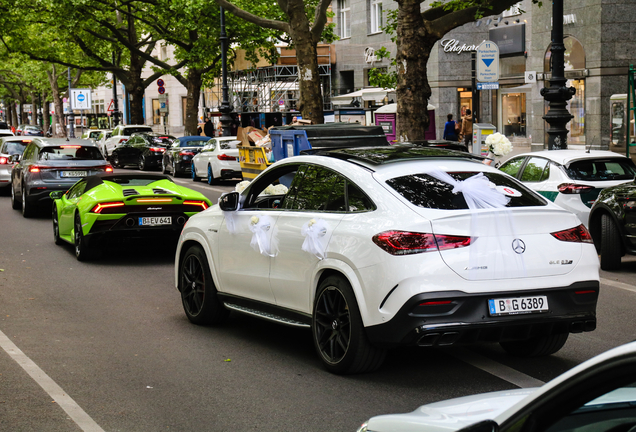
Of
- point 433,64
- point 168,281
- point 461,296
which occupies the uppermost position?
point 433,64

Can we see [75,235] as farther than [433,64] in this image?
No

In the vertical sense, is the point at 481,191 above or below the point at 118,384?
above

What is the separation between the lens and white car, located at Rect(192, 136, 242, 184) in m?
26.2

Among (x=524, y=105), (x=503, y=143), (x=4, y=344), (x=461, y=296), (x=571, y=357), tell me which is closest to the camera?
(x=461, y=296)

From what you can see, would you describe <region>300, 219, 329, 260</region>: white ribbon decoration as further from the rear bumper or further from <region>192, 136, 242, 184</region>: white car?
<region>192, 136, 242, 184</region>: white car

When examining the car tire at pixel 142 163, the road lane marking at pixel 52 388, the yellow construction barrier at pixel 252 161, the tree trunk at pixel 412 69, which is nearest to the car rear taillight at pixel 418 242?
the road lane marking at pixel 52 388

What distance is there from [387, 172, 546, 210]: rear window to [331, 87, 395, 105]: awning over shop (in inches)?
1103

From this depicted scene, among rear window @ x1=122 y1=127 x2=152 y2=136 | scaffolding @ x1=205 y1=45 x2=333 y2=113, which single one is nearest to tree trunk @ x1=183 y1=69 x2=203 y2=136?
rear window @ x1=122 y1=127 x2=152 y2=136

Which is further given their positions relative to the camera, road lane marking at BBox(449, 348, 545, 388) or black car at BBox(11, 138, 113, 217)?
black car at BBox(11, 138, 113, 217)

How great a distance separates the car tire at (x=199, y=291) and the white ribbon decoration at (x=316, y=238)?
66.0 inches

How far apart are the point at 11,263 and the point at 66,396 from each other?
6756 millimetres

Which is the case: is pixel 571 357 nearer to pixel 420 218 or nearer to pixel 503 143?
pixel 420 218

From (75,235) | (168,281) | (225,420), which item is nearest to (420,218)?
(225,420)

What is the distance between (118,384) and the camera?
5.98m
